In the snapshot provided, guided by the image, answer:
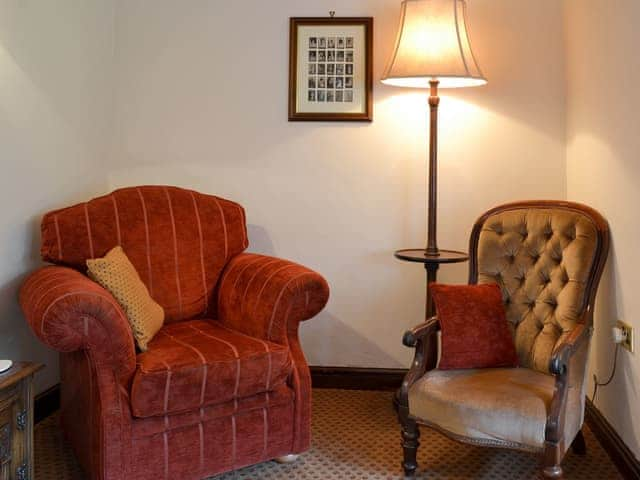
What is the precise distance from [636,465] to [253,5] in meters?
2.53

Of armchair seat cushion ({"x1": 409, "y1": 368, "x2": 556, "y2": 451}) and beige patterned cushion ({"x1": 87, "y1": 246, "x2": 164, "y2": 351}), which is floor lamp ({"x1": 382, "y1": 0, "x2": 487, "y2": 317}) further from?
beige patterned cushion ({"x1": 87, "y1": 246, "x2": 164, "y2": 351})

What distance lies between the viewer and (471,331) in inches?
87.7

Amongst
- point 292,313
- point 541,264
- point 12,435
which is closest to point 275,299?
point 292,313

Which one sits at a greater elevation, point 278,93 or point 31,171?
point 278,93

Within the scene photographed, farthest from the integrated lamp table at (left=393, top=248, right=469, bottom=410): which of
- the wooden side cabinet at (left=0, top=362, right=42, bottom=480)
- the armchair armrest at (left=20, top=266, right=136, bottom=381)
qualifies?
the wooden side cabinet at (left=0, top=362, right=42, bottom=480)

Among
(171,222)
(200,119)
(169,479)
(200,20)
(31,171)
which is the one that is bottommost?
(169,479)

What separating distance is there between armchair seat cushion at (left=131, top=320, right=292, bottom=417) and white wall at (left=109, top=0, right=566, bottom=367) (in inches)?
37.3

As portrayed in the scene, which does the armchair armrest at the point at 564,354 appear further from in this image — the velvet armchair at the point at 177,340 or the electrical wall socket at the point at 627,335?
the velvet armchair at the point at 177,340

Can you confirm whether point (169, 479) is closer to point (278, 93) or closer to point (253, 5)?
point (278, 93)

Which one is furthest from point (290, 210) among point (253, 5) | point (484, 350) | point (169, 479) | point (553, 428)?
point (553, 428)

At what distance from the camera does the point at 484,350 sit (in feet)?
7.30

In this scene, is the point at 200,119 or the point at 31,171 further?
the point at 200,119

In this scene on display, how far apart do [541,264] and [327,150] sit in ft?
3.81

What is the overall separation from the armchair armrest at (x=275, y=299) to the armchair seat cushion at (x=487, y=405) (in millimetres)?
478
